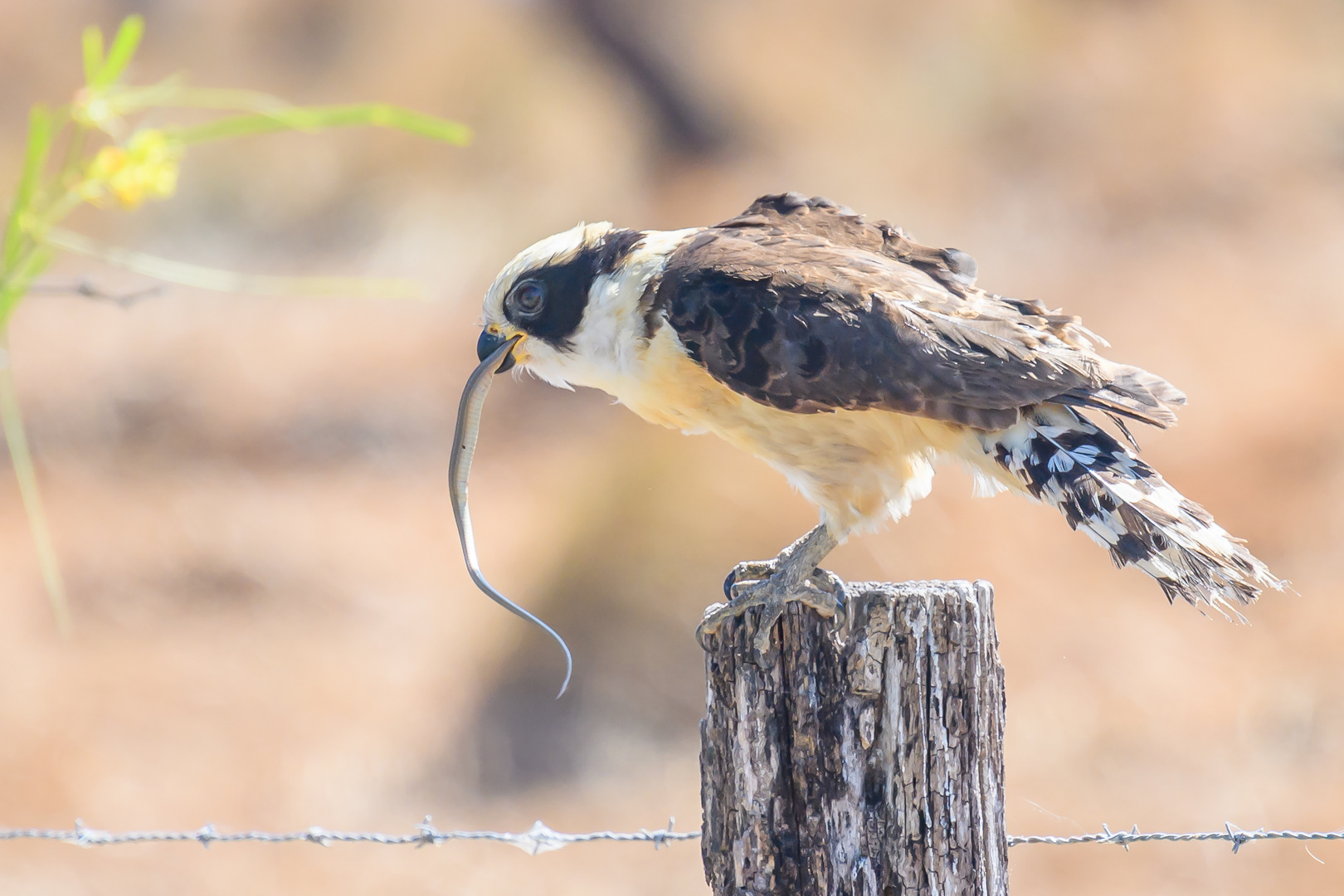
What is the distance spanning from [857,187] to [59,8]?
1089 cm

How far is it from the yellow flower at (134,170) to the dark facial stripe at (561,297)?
179 cm

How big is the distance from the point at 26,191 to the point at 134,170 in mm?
199

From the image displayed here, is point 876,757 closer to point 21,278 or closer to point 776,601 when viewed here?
point 776,601

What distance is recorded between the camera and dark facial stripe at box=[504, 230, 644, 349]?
131 inches

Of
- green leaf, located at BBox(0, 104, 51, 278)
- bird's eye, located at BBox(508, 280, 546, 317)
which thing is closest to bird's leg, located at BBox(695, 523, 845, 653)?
bird's eye, located at BBox(508, 280, 546, 317)

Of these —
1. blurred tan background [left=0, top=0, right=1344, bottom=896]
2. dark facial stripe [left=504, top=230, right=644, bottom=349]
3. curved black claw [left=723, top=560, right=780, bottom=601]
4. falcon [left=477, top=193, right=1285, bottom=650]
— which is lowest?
curved black claw [left=723, top=560, right=780, bottom=601]

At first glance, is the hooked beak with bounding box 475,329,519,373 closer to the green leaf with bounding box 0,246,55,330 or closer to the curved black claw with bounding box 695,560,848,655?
the curved black claw with bounding box 695,560,848,655

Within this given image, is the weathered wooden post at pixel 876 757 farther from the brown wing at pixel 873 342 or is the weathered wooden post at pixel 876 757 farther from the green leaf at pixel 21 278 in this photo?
the green leaf at pixel 21 278

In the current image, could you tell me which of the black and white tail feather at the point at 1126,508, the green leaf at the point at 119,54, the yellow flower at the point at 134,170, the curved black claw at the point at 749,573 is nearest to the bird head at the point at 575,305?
the curved black claw at the point at 749,573

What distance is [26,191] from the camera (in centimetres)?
132

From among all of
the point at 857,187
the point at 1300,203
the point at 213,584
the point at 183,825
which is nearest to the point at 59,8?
the point at 213,584

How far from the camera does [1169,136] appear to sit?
12766mm

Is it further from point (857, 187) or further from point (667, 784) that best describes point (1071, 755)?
point (857, 187)

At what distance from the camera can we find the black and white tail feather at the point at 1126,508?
2650 millimetres
